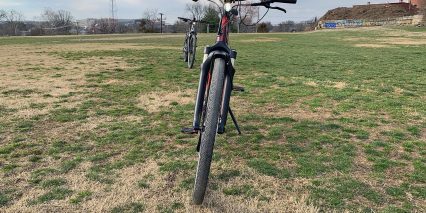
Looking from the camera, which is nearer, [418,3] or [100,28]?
[418,3]

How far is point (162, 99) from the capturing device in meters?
6.13

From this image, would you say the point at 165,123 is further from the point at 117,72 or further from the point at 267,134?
the point at 117,72

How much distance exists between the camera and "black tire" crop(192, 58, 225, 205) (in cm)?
251

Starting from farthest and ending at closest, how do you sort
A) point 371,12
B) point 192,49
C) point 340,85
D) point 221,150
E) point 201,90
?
point 371,12, point 192,49, point 340,85, point 221,150, point 201,90

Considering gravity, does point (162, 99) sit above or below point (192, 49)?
below

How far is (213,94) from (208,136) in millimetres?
309

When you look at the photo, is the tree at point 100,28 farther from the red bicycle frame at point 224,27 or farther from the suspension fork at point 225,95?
the suspension fork at point 225,95

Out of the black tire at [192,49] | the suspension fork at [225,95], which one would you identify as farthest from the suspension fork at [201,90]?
the black tire at [192,49]

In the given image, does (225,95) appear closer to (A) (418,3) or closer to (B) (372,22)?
(B) (372,22)

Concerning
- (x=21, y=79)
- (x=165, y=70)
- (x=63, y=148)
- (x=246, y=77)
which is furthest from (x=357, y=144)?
(x=21, y=79)

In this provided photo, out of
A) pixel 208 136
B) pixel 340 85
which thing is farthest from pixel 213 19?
pixel 208 136

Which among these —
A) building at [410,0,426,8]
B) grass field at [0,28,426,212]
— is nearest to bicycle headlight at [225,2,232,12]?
grass field at [0,28,426,212]

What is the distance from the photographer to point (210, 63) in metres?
2.85

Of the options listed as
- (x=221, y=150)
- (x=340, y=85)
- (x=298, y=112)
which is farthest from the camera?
(x=340, y=85)
